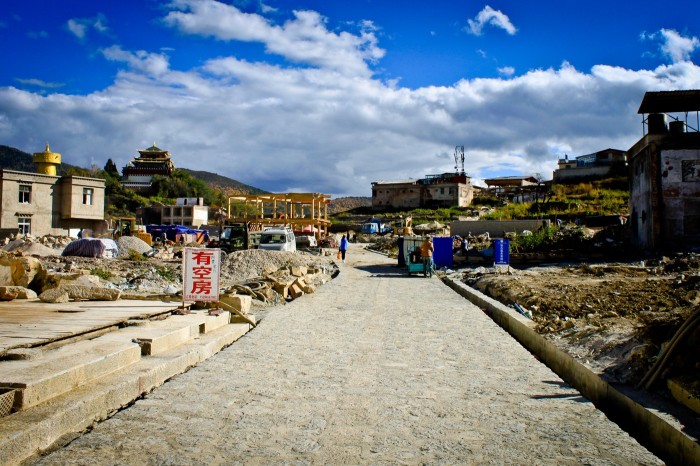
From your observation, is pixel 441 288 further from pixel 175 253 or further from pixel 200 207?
pixel 200 207

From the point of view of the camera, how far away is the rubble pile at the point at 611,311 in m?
6.25

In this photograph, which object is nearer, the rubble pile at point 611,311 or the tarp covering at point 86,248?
the rubble pile at point 611,311

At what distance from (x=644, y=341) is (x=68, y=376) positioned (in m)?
5.94

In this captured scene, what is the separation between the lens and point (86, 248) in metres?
28.5

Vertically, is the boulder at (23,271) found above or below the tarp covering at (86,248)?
below

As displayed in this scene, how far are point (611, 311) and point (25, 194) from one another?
4916 cm

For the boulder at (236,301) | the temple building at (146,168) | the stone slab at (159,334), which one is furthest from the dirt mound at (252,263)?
the temple building at (146,168)

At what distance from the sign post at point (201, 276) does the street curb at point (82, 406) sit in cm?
246

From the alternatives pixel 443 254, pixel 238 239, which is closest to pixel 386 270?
pixel 443 254

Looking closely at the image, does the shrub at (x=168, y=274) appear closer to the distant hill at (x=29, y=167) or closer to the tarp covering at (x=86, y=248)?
the tarp covering at (x=86, y=248)

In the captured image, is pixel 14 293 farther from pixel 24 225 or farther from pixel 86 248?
pixel 24 225

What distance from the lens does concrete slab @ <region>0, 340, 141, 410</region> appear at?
4312 mm

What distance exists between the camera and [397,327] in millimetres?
10219

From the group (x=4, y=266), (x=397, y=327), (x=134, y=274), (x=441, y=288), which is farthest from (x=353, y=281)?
(x=4, y=266)
